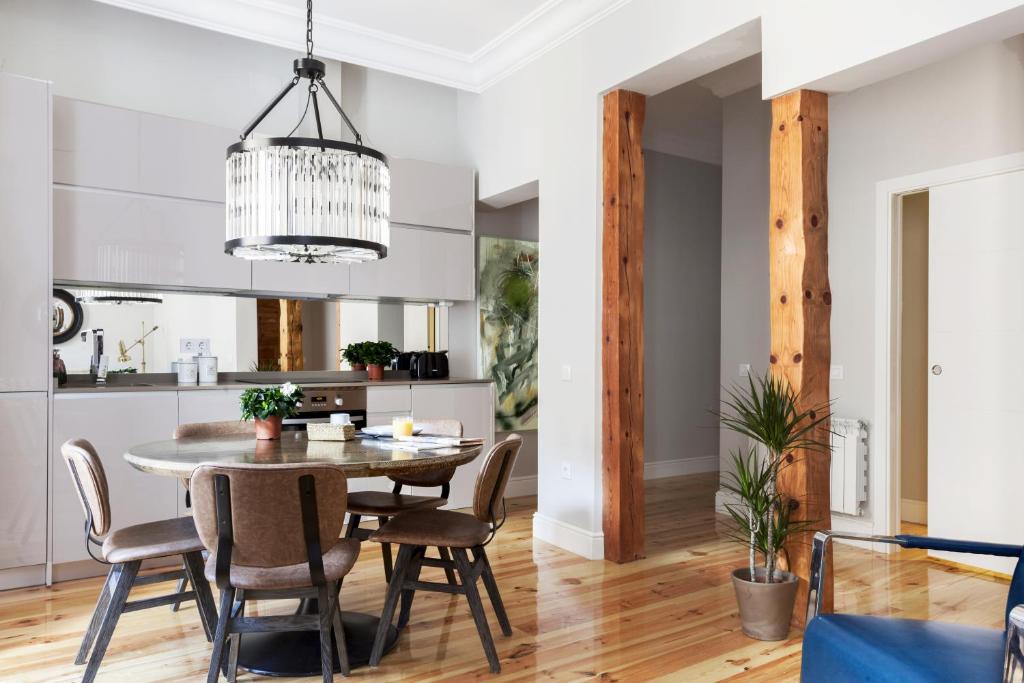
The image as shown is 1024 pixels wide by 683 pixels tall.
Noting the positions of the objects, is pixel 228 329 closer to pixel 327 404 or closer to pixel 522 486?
pixel 327 404

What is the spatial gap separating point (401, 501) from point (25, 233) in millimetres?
2256

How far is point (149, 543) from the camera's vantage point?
2.58 meters

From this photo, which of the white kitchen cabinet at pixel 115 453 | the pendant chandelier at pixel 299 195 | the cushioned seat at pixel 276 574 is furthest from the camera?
the white kitchen cabinet at pixel 115 453

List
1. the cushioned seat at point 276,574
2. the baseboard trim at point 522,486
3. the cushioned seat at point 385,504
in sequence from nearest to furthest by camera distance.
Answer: the cushioned seat at point 276,574 → the cushioned seat at point 385,504 → the baseboard trim at point 522,486

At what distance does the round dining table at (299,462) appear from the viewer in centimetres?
245

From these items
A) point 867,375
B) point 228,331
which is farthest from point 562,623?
point 228,331

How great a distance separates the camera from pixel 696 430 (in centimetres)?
694

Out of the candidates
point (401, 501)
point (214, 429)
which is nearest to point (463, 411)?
point (401, 501)

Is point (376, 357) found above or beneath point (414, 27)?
beneath

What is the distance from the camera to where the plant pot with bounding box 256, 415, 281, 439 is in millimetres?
3010

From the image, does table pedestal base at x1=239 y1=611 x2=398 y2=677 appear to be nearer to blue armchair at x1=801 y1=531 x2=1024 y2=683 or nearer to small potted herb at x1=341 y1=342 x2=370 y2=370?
blue armchair at x1=801 y1=531 x2=1024 y2=683

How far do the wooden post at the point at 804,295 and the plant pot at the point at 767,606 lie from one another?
119 millimetres

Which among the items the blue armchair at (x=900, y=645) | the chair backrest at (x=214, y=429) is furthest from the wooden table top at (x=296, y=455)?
the blue armchair at (x=900, y=645)

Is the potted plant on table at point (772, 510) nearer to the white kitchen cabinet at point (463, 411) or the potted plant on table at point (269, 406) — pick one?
the potted plant on table at point (269, 406)
